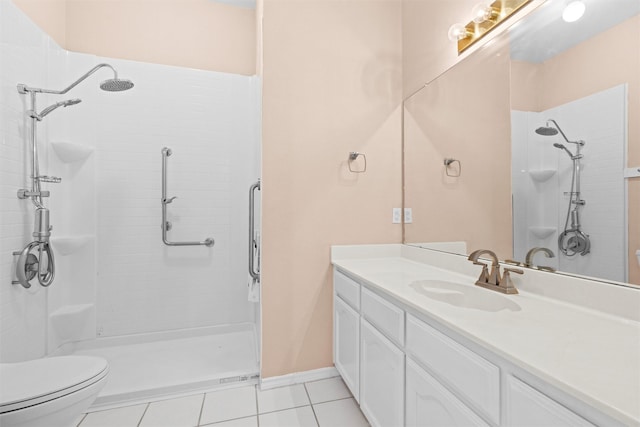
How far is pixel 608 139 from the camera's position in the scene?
0.99 meters

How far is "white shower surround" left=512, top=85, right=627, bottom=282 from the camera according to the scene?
0.97 meters

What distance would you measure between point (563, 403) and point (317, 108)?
1.80m

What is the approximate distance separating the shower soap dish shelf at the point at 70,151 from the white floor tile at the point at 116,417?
68.5 inches

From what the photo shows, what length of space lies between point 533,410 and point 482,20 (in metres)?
1.63

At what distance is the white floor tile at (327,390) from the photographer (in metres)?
1.78

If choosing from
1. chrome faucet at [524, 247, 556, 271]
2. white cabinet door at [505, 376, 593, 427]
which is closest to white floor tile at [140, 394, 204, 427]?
white cabinet door at [505, 376, 593, 427]

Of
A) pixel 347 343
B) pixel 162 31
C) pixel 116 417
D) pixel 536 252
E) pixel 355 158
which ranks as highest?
pixel 162 31

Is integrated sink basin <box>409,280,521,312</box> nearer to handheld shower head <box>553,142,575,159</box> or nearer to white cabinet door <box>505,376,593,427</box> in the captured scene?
white cabinet door <box>505,376,593,427</box>

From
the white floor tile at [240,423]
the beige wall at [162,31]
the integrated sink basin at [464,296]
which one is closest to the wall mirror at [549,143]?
the integrated sink basin at [464,296]

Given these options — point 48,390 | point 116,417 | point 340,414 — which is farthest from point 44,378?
point 340,414

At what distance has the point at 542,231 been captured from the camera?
1.22 metres

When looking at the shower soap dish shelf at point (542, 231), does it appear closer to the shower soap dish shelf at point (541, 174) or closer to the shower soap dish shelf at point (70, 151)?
the shower soap dish shelf at point (541, 174)

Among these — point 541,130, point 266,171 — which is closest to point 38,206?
point 266,171

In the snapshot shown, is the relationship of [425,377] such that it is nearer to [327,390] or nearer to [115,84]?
[327,390]
